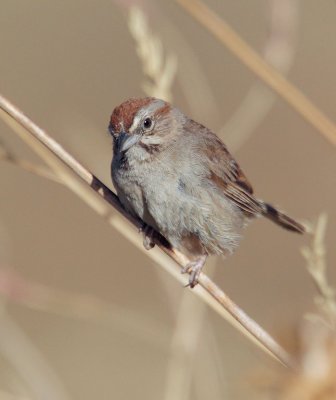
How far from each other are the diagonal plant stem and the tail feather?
1281mm

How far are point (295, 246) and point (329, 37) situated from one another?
9.94 feet

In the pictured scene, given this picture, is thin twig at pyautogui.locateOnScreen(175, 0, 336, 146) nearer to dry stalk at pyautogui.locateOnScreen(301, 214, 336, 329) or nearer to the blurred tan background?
dry stalk at pyautogui.locateOnScreen(301, 214, 336, 329)

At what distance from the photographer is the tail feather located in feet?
16.5

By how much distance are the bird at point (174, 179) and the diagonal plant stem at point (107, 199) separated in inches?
10.4

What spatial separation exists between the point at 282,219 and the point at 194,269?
1.15m

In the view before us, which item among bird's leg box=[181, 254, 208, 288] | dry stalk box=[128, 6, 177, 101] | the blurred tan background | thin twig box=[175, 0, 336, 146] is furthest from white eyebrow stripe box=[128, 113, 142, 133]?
the blurred tan background

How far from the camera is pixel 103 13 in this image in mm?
15125

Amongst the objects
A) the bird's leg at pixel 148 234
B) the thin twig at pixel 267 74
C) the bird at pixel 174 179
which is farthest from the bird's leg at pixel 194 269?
the thin twig at pixel 267 74

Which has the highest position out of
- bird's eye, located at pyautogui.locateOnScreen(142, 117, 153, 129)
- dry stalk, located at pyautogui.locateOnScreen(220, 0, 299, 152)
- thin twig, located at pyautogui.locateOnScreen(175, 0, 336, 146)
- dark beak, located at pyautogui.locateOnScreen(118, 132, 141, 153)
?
dry stalk, located at pyautogui.locateOnScreen(220, 0, 299, 152)

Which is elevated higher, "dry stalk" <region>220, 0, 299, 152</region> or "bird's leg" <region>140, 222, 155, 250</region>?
"dry stalk" <region>220, 0, 299, 152</region>

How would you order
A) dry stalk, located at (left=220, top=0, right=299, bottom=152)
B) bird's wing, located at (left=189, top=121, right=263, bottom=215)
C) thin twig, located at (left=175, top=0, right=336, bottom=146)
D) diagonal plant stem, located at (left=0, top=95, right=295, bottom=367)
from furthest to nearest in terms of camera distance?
bird's wing, located at (left=189, top=121, right=263, bottom=215) < dry stalk, located at (left=220, top=0, right=299, bottom=152) < thin twig, located at (left=175, top=0, right=336, bottom=146) < diagonal plant stem, located at (left=0, top=95, right=295, bottom=367)

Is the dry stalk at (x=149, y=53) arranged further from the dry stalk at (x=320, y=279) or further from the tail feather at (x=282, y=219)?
the tail feather at (x=282, y=219)

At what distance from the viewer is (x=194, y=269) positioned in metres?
4.05

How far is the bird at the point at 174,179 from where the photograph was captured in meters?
4.20
